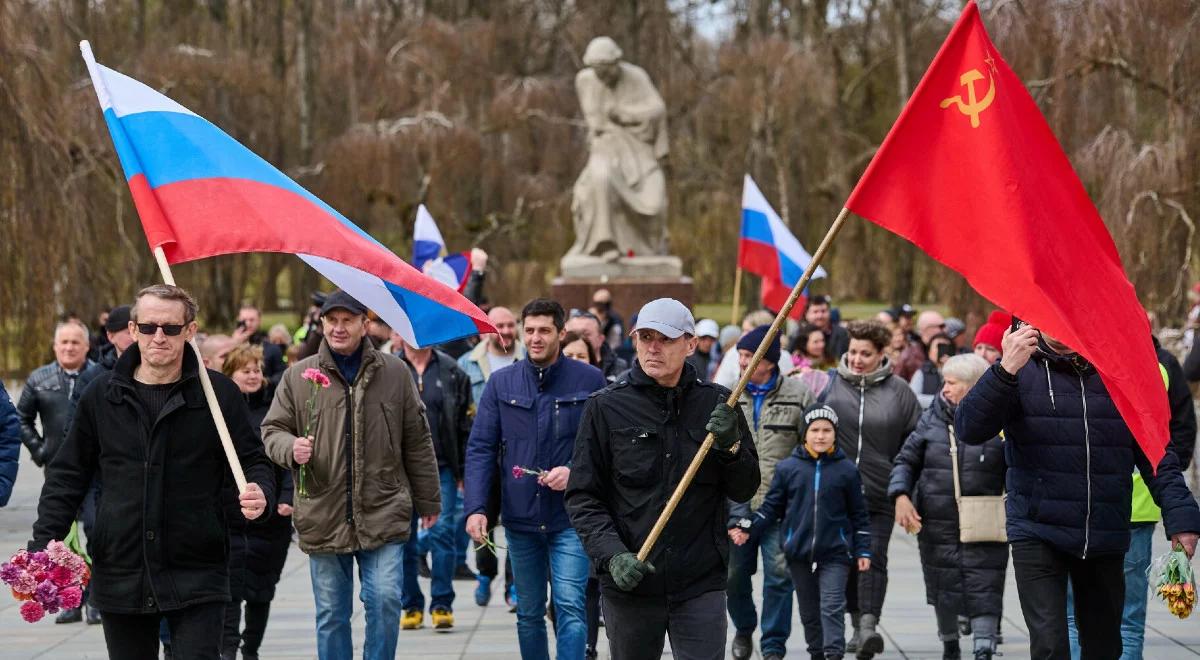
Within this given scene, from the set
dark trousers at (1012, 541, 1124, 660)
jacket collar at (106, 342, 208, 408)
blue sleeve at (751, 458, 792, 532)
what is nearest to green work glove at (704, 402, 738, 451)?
dark trousers at (1012, 541, 1124, 660)

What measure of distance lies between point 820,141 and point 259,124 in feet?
38.6

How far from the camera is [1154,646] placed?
30.3 feet

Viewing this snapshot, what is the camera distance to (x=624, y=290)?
70.9ft

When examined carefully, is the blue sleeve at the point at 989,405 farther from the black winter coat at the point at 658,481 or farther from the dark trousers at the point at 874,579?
the dark trousers at the point at 874,579

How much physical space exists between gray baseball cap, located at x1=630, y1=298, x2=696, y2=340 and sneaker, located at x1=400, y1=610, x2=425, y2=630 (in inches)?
181

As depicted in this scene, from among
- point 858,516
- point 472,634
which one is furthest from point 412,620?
point 858,516

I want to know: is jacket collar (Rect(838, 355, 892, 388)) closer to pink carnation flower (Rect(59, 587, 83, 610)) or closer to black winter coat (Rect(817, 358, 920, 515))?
black winter coat (Rect(817, 358, 920, 515))

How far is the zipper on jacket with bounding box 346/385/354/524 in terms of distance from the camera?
7.53 meters

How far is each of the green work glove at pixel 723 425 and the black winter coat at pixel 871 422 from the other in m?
3.80

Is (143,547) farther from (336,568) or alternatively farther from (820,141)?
(820,141)

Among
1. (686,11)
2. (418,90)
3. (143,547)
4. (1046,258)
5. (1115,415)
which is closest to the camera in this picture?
(143,547)

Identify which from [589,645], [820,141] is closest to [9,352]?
[589,645]

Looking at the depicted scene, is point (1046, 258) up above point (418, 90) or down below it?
below

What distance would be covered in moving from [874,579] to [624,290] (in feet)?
40.9
